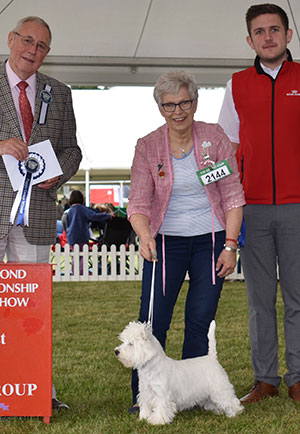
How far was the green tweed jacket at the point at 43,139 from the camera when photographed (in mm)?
2936

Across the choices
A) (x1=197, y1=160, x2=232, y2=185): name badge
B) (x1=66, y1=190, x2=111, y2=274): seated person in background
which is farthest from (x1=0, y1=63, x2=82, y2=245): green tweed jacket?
(x1=66, y1=190, x2=111, y2=274): seated person in background

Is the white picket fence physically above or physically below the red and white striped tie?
below

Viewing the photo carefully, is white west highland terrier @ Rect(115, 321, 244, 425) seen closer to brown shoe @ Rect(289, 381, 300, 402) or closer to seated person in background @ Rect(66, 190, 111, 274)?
brown shoe @ Rect(289, 381, 300, 402)

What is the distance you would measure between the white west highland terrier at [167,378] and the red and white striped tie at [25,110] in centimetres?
106

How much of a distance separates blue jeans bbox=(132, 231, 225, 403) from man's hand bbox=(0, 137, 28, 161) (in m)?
0.75

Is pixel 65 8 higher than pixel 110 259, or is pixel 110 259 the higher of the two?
pixel 65 8

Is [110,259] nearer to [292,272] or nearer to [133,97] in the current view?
[133,97]

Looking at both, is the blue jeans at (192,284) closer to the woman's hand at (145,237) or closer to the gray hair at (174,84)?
the woman's hand at (145,237)

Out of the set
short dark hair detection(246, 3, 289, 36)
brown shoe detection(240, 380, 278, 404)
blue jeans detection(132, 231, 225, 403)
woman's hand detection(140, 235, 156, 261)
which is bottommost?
brown shoe detection(240, 380, 278, 404)

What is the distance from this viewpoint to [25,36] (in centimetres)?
292

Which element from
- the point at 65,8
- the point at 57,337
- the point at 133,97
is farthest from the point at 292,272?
the point at 133,97

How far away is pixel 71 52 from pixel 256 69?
4.20 m

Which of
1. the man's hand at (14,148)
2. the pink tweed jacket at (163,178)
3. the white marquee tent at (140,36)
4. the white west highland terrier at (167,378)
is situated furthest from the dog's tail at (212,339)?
the white marquee tent at (140,36)

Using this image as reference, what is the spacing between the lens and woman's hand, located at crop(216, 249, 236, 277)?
2918mm
